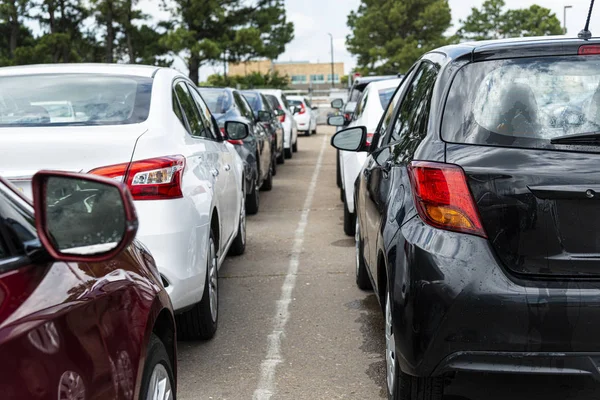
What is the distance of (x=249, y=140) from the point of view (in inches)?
442

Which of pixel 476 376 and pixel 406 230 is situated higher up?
pixel 406 230

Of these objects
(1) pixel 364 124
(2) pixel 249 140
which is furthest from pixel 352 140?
(2) pixel 249 140

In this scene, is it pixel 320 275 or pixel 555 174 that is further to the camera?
pixel 320 275

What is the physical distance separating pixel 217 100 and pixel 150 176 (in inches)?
291

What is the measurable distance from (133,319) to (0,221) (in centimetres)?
66

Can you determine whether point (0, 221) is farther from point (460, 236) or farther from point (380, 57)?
point (380, 57)

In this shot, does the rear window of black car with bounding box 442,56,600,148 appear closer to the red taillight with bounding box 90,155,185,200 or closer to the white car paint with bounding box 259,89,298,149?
the red taillight with bounding box 90,155,185,200

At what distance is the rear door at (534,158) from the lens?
337 cm

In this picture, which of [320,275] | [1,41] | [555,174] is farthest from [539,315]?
[1,41]

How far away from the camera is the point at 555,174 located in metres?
3.39

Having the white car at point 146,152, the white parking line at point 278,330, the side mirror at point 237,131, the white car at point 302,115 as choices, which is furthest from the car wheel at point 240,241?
the white car at point 302,115

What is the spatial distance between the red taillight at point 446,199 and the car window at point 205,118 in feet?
9.65

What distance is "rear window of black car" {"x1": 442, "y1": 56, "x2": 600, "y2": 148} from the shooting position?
11.6 ft

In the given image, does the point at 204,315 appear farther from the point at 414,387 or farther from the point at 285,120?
the point at 285,120
